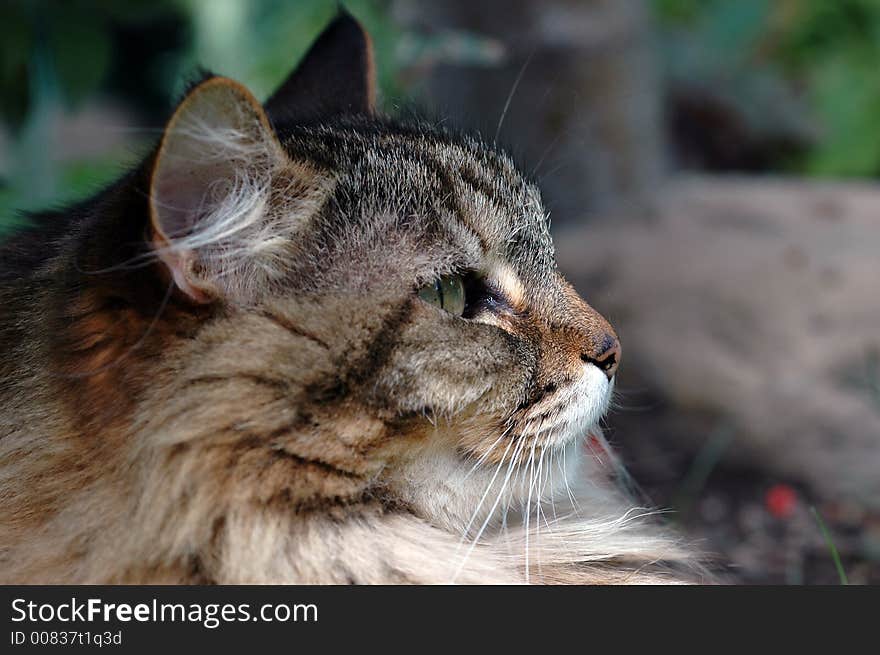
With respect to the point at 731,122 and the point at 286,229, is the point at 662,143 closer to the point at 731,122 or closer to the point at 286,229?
the point at 731,122

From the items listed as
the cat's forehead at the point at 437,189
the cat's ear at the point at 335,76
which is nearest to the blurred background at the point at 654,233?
the cat's ear at the point at 335,76

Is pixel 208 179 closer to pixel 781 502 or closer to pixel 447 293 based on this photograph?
pixel 447 293

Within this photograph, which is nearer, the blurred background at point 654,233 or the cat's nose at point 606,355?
the cat's nose at point 606,355

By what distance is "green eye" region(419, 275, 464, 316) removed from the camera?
1609 mm

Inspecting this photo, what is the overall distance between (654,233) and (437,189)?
240 centimetres

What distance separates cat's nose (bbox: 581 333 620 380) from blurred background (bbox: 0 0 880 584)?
0.49 metres

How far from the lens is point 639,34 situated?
4.20 meters

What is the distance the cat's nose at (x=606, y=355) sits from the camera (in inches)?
67.5

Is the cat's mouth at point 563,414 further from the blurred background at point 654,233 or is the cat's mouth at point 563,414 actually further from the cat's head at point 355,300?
the blurred background at point 654,233

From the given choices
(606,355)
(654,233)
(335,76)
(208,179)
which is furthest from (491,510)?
(654,233)

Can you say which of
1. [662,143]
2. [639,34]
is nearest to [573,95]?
[639,34]

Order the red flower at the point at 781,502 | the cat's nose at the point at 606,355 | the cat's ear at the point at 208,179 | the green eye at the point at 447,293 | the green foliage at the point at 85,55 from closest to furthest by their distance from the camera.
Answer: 1. the cat's ear at the point at 208,179
2. the green eye at the point at 447,293
3. the cat's nose at the point at 606,355
4. the green foliage at the point at 85,55
5. the red flower at the point at 781,502

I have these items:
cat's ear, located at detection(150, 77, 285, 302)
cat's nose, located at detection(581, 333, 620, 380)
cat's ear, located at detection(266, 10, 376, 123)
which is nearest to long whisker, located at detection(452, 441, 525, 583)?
cat's nose, located at detection(581, 333, 620, 380)

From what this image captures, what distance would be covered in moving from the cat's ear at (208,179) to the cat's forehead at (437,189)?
0.14m
